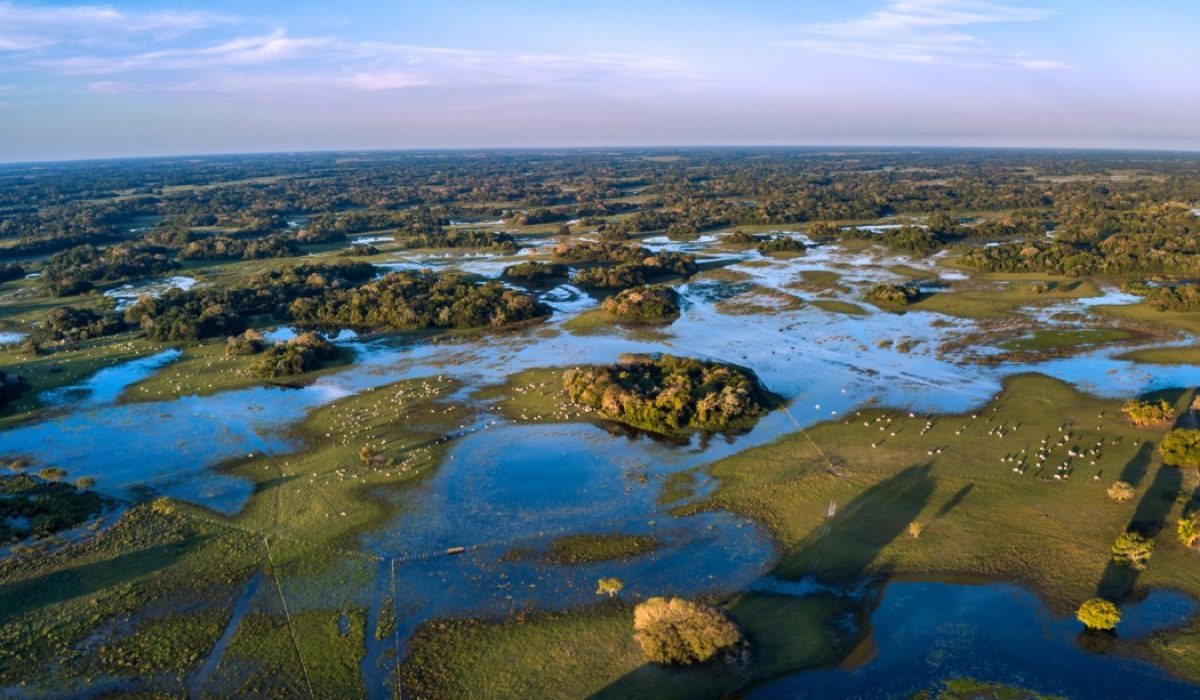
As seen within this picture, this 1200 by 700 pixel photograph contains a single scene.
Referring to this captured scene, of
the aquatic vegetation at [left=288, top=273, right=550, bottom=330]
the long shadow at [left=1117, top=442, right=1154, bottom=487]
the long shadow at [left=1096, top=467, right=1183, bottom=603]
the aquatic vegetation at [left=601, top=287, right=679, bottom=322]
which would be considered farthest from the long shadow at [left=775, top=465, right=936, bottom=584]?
the aquatic vegetation at [left=288, top=273, right=550, bottom=330]

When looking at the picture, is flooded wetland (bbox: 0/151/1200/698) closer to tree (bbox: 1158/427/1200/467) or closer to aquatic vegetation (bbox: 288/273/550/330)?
tree (bbox: 1158/427/1200/467)

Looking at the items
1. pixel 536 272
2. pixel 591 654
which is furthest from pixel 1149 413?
pixel 536 272

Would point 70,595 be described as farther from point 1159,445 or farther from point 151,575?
point 1159,445

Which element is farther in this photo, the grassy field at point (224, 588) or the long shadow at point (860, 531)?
the long shadow at point (860, 531)

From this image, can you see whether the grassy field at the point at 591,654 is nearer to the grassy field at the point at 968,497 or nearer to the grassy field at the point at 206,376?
the grassy field at the point at 968,497

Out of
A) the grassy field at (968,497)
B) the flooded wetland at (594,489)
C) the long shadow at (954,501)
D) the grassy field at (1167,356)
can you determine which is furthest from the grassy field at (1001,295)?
the long shadow at (954,501)

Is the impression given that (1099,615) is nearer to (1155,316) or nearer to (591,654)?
(591,654)
